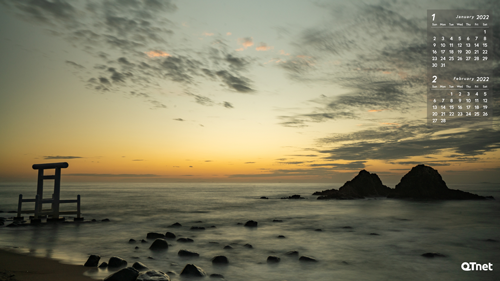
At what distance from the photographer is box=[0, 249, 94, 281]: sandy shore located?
10.3 m

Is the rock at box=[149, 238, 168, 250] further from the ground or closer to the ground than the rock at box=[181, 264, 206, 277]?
closer to the ground

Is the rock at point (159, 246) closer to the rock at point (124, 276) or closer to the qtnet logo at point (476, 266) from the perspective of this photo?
the rock at point (124, 276)

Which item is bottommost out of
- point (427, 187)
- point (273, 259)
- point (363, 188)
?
point (363, 188)

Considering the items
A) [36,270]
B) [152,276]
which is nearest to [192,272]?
[152,276]

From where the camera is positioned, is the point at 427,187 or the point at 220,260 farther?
the point at 427,187

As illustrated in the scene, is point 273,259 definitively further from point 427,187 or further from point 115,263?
point 427,187

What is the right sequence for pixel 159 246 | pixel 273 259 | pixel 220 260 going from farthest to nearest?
pixel 159 246
pixel 273 259
pixel 220 260

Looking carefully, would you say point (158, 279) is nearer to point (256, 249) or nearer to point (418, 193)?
point (256, 249)

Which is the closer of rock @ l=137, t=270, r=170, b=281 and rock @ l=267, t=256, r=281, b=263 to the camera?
rock @ l=137, t=270, r=170, b=281

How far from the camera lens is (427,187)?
6091 cm

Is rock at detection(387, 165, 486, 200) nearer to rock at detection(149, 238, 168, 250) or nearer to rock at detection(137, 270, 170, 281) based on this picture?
rock at detection(149, 238, 168, 250)

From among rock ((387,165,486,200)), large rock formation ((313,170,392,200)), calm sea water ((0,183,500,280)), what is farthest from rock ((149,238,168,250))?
large rock formation ((313,170,392,200))

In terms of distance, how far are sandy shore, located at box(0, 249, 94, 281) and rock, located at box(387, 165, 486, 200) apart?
65539mm

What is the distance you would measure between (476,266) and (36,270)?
2220cm
